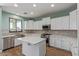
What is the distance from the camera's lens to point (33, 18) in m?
2.02

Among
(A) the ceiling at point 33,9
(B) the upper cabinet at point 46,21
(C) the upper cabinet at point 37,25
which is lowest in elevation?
(C) the upper cabinet at point 37,25

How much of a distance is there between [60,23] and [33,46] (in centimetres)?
99

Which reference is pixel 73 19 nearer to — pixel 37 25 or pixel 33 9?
pixel 37 25

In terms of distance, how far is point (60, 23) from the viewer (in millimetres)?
2139

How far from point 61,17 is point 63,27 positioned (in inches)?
11.4

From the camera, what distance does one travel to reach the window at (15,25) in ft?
6.62

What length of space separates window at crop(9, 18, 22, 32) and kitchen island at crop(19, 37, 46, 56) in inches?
13.1

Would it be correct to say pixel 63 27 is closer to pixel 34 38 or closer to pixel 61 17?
pixel 61 17

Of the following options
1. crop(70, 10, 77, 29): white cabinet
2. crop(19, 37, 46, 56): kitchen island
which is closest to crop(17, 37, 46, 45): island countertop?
crop(19, 37, 46, 56): kitchen island

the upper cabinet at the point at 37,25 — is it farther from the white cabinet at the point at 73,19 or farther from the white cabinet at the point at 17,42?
the white cabinet at the point at 73,19

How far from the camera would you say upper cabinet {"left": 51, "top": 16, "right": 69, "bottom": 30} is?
2.04 meters

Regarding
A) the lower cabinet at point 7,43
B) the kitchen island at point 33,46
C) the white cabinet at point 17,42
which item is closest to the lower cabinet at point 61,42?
the kitchen island at point 33,46

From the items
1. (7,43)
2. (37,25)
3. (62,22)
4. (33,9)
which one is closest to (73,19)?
(62,22)

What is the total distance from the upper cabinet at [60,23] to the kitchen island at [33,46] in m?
0.47
